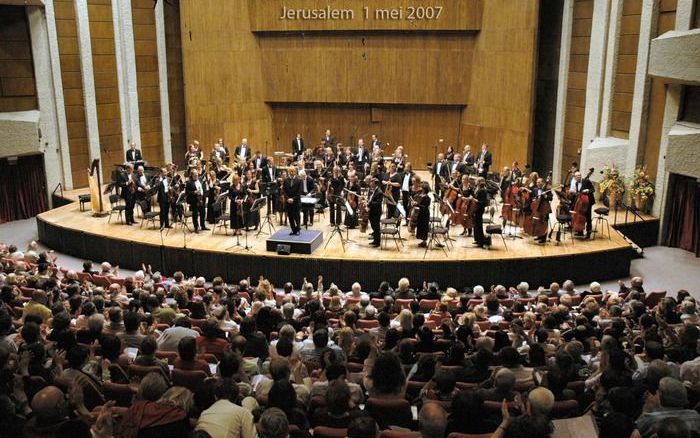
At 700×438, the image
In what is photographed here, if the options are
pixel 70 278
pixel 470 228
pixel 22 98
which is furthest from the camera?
pixel 22 98

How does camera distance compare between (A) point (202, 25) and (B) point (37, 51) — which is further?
(A) point (202, 25)

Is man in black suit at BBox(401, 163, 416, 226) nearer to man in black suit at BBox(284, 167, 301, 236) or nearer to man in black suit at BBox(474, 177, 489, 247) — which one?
man in black suit at BBox(474, 177, 489, 247)

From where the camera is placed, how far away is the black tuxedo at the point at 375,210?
1395cm

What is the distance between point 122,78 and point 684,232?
16.7 meters

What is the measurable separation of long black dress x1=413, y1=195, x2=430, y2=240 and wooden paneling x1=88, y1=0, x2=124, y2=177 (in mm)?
11545

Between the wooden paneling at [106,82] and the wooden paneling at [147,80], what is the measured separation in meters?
0.80

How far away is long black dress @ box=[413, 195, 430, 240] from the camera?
13914 millimetres

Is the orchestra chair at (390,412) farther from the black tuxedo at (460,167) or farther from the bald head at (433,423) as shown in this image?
the black tuxedo at (460,167)

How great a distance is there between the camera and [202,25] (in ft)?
72.1

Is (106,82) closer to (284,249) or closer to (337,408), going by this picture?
(284,249)

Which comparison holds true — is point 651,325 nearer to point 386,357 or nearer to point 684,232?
point 386,357

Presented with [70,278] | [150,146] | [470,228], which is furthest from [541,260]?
[150,146]

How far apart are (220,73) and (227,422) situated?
19.7 metres

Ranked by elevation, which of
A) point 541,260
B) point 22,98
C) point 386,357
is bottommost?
point 541,260
